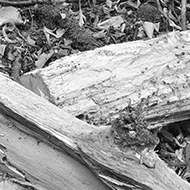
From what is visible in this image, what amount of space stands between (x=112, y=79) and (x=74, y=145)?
0.54 metres

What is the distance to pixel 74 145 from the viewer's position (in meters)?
1.75

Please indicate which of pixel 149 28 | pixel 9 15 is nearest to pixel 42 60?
pixel 9 15

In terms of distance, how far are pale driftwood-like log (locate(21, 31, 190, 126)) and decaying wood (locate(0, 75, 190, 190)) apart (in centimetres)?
20

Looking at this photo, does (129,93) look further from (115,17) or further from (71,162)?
(115,17)

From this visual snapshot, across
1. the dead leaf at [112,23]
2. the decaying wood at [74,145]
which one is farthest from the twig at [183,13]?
the decaying wood at [74,145]

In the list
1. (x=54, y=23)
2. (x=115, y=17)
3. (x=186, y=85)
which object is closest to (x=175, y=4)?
(x=115, y=17)

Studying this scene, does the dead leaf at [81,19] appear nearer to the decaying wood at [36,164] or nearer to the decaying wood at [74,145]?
the decaying wood at [74,145]

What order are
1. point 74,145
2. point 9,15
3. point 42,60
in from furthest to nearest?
1. point 9,15
2. point 42,60
3. point 74,145

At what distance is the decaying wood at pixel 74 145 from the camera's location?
1.67 m

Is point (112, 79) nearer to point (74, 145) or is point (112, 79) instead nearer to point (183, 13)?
point (74, 145)

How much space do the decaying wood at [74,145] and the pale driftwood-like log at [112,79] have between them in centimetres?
20

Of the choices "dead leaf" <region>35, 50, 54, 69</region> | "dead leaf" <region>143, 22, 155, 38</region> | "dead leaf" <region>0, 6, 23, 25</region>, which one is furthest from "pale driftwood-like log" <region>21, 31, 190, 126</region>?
"dead leaf" <region>0, 6, 23, 25</region>

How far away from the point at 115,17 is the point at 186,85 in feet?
3.18

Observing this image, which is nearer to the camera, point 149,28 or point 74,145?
point 74,145
